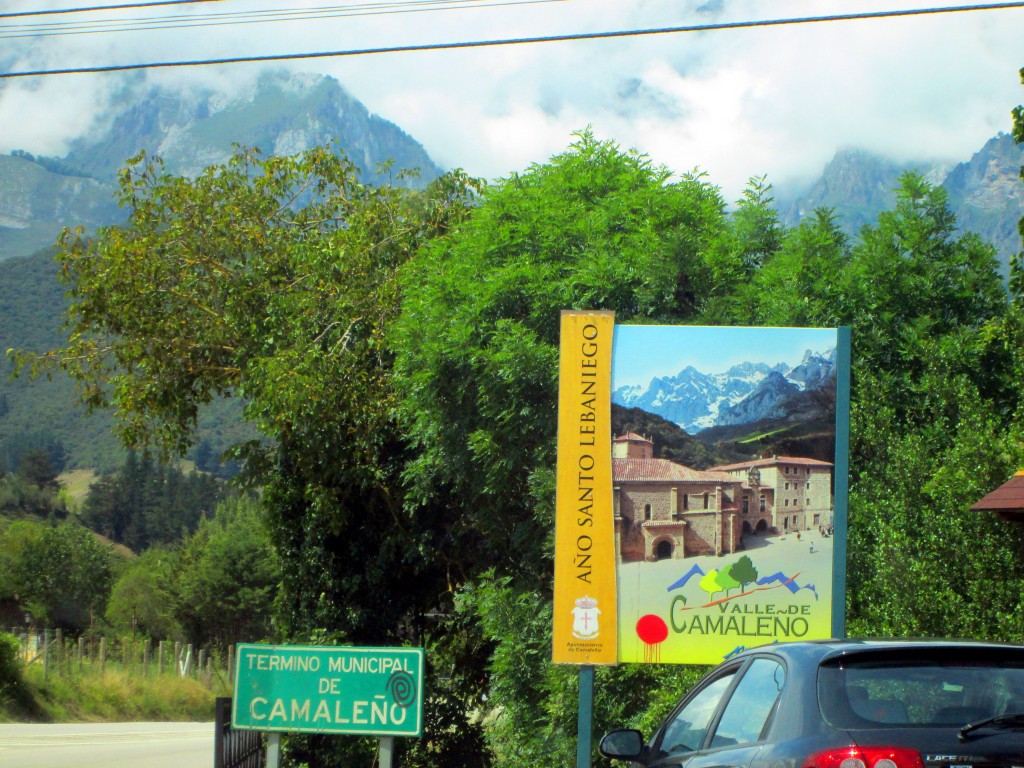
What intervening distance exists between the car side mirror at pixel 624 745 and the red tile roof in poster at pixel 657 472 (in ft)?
10.7

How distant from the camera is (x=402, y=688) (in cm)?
787

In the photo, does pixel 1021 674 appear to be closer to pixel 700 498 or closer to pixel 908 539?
pixel 700 498

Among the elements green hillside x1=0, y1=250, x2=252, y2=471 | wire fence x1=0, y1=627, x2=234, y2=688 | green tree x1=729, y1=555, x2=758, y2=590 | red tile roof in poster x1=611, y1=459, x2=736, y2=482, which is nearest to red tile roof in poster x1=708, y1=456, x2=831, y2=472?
red tile roof in poster x1=611, y1=459, x2=736, y2=482

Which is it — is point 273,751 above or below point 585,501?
below

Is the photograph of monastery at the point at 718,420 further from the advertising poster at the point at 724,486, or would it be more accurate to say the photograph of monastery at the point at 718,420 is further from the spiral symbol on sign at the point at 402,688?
the spiral symbol on sign at the point at 402,688

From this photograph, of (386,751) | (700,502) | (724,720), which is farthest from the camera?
(700,502)

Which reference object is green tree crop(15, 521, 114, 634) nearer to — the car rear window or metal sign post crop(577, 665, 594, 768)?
metal sign post crop(577, 665, 594, 768)

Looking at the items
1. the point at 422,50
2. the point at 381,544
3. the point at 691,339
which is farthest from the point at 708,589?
the point at 381,544

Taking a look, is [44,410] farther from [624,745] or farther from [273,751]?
[624,745]

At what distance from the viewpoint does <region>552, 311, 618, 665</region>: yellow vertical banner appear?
8664 millimetres

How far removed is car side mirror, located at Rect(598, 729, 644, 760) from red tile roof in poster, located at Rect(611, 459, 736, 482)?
10.7 feet

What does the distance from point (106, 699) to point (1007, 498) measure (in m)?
33.6

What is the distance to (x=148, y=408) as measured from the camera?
57.3ft

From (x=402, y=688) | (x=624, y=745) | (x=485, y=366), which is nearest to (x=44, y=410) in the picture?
(x=485, y=366)
